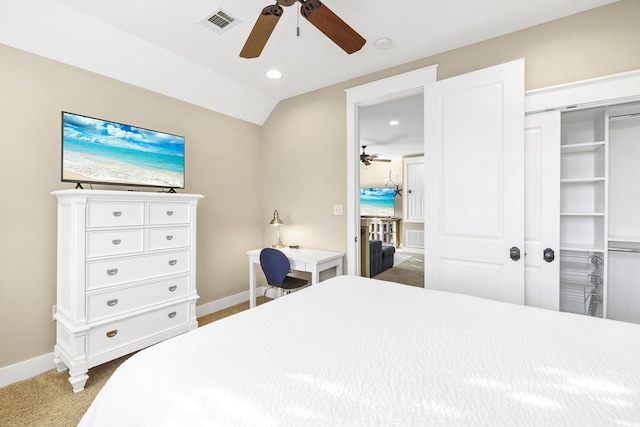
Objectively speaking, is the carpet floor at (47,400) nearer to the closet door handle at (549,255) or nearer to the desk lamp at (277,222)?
the desk lamp at (277,222)

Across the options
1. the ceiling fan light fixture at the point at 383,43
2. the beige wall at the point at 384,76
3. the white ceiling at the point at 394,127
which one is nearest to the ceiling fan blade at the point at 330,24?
the ceiling fan light fixture at the point at 383,43

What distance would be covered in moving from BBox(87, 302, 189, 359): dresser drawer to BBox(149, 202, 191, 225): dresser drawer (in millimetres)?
727

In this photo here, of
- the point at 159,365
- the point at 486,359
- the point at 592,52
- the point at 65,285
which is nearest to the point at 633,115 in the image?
the point at 592,52

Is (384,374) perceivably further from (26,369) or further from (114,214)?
(26,369)

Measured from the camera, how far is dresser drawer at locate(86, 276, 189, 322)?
2025mm

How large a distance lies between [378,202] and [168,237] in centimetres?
637

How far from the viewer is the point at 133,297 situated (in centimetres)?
221

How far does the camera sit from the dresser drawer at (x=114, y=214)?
6.57ft

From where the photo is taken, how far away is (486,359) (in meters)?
0.96

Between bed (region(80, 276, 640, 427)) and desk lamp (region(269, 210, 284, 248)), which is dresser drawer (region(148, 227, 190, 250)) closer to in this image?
desk lamp (region(269, 210, 284, 248))

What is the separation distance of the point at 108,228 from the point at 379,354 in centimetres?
207

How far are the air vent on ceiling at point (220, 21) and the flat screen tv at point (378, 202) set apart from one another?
631 centimetres

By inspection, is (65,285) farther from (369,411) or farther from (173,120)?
(369,411)

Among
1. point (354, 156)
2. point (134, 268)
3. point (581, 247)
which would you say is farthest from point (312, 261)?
point (581, 247)
